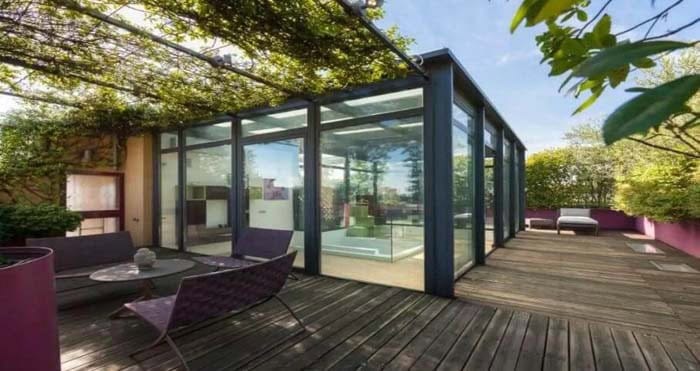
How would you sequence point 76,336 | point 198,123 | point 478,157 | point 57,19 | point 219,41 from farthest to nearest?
point 198,123 < point 478,157 < point 219,41 < point 57,19 < point 76,336

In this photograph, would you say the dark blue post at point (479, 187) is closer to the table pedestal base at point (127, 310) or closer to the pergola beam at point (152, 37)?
the pergola beam at point (152, 37)

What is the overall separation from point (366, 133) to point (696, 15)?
425 centimetres

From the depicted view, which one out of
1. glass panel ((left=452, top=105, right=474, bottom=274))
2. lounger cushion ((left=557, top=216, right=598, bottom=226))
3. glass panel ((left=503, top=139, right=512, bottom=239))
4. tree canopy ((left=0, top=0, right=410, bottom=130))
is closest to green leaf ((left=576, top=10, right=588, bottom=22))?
tree canopy ((left=0, top=0, right=410, bottom=130))

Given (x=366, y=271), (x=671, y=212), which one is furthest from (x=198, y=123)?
(x=671, y=212)

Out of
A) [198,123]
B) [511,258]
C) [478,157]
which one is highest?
[198,123]

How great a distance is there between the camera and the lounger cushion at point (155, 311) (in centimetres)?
250

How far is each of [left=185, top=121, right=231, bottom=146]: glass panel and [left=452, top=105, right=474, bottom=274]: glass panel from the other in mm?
4179

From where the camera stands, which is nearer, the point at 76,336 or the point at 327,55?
the point at 76,336

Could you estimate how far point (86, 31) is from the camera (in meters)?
3.57

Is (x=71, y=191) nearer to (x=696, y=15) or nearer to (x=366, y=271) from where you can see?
(x=366, y=271)

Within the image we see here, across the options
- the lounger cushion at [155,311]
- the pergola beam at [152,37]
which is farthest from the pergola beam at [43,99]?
the lounger cushion at [155,311]

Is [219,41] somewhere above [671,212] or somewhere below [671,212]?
above

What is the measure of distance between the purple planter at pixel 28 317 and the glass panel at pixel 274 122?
3910 millimetres

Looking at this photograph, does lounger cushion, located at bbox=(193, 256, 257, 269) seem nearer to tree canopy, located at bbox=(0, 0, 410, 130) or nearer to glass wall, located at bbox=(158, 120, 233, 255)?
glass wall, located at bbox=(158, 120, 233, 255)
